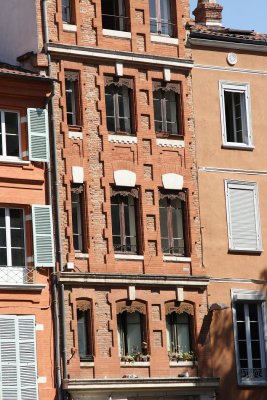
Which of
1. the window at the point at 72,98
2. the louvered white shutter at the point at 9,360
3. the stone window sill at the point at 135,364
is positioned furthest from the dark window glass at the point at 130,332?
the window at the point at 72,98

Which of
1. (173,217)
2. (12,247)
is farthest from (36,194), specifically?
(173,217)

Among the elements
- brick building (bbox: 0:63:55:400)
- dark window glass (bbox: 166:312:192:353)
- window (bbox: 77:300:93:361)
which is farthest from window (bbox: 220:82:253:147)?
window (bbox: 77:300:93:361)

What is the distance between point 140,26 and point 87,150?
514cm

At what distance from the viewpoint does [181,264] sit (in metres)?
53.3

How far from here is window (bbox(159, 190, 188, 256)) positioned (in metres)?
53.5

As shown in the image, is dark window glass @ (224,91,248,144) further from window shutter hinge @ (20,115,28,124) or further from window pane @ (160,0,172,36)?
window shutter hinge @ (20,115,28,124)

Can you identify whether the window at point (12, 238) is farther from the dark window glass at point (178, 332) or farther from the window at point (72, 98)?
the dark window glass at point (178, 332)

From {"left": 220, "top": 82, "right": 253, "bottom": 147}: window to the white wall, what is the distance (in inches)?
288

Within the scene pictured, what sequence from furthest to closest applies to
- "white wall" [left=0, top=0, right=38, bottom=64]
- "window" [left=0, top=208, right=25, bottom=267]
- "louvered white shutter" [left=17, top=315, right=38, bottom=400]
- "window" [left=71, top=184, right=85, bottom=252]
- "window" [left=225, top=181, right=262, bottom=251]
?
1. "window" [left=225, top=181, right=262, bottom=251]
2. "white wall" [left=0, top=0, right=38, bottom=64]
3. "window" [left=71, top=184, right=85, bottom=252]
4. "window" [left=0, top=208, right=25, bottom=267]
5. "louvered white shutter" [left=17, top=315, right=38, bottom=400]

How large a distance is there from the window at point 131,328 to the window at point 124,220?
1.91 meters

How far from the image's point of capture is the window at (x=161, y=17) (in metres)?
54.9

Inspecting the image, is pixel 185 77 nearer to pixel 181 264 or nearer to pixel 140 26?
pixel 140 26

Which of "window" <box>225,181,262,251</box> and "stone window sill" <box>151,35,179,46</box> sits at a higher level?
"stone window sill" <box>151,35,179,46</box>

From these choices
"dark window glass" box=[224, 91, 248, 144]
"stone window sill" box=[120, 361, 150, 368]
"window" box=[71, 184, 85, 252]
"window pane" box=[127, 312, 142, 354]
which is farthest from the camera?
"dark window glass" box=[224, 91, 248, 144]
